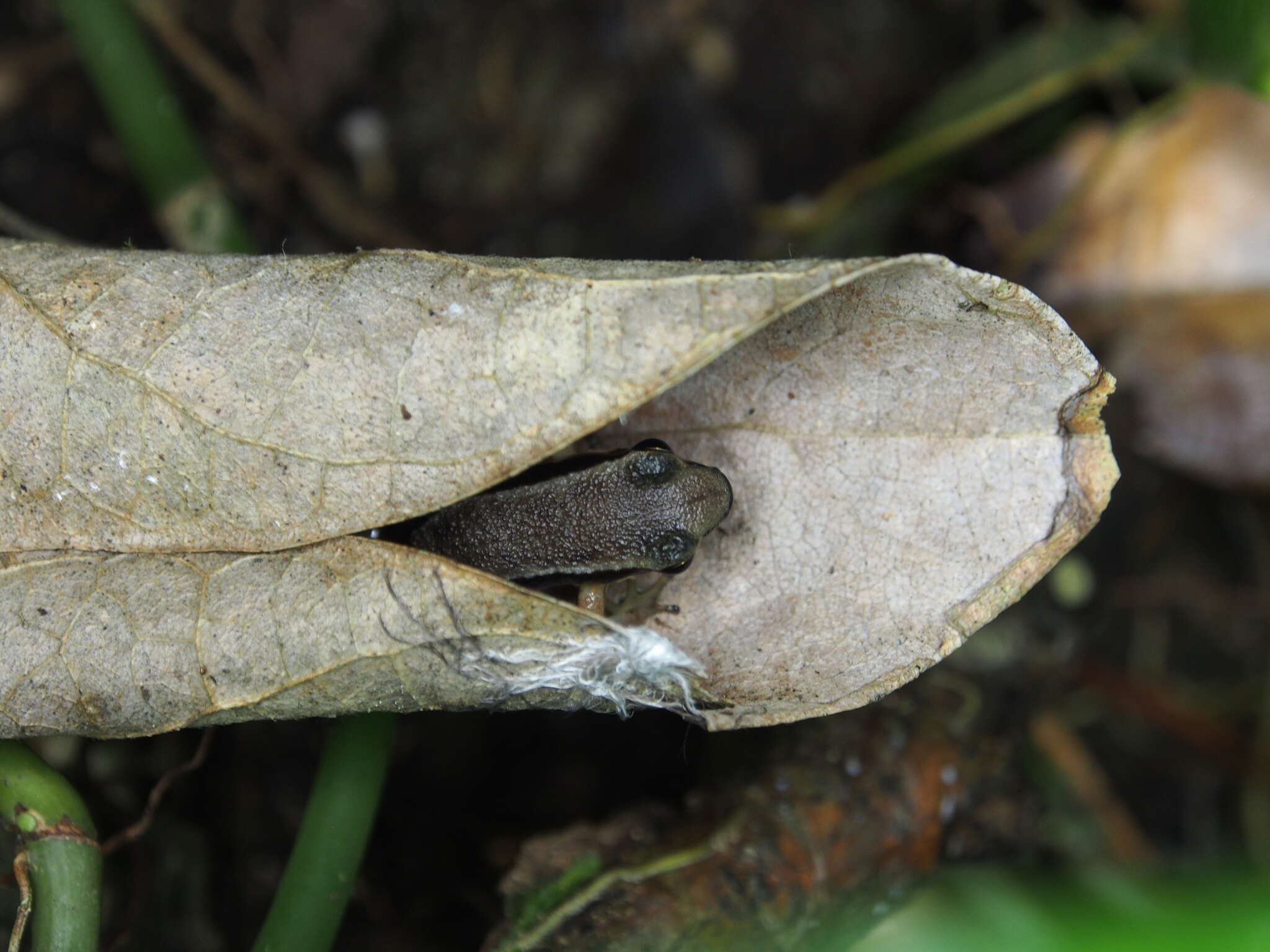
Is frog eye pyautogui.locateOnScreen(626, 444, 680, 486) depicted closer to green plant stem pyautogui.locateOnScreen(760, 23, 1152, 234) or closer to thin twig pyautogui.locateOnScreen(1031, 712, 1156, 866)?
green plant stem pyautogui.locateOnScreen(760, 23, 1152, 234)

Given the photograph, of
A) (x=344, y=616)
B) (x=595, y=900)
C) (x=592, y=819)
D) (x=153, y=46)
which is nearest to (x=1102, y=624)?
(x=592, y=819)

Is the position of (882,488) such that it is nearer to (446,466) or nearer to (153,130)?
(446,466)

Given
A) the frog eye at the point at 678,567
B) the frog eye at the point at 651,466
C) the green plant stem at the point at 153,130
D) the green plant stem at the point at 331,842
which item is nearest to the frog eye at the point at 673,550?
the frog eye at the point at 678,567

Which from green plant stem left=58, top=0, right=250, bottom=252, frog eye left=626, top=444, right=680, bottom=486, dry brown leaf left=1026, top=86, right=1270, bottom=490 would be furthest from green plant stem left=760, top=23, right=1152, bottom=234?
green plant stem left=58, top=0, right=250, bottom=252

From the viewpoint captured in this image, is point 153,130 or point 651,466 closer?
point 651,466

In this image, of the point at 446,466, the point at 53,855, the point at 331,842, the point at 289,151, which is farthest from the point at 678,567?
the point at 289,151
